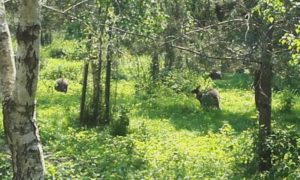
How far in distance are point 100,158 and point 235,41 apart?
3.69m

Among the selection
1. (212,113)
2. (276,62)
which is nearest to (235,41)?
(276,62)

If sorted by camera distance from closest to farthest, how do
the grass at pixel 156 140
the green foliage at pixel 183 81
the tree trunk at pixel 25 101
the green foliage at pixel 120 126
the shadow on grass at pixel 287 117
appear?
1. the tree trunk at pixel 25 101
2. the grass at pixel 156 140
3. the green foliage at pixel 120 126
4. the shadow on grass at pixel 287 117
5. the green foliage at pixel 183 81

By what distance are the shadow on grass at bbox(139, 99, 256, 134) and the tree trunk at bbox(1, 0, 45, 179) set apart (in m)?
10.1

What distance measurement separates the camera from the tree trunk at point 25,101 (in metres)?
4.07

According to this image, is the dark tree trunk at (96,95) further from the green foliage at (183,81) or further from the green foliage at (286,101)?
the green foliage at (286,101)

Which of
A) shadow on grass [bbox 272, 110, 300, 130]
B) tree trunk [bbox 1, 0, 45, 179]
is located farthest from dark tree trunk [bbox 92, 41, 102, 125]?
tree trunk [bbox 1, 0, 45, 179]

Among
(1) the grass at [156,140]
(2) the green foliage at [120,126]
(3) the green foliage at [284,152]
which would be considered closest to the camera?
(3) the green foliage at [284,152]

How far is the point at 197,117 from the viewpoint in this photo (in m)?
16.1

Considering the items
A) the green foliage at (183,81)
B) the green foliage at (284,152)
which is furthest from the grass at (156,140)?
the green foliage at (284,152)

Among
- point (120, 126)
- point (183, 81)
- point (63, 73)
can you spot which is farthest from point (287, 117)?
point (63, 73)

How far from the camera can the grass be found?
32.7 feet

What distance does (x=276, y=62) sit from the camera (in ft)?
28.6

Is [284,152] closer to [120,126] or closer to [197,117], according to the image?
[120,126]

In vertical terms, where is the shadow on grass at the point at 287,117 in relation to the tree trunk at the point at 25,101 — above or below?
below
